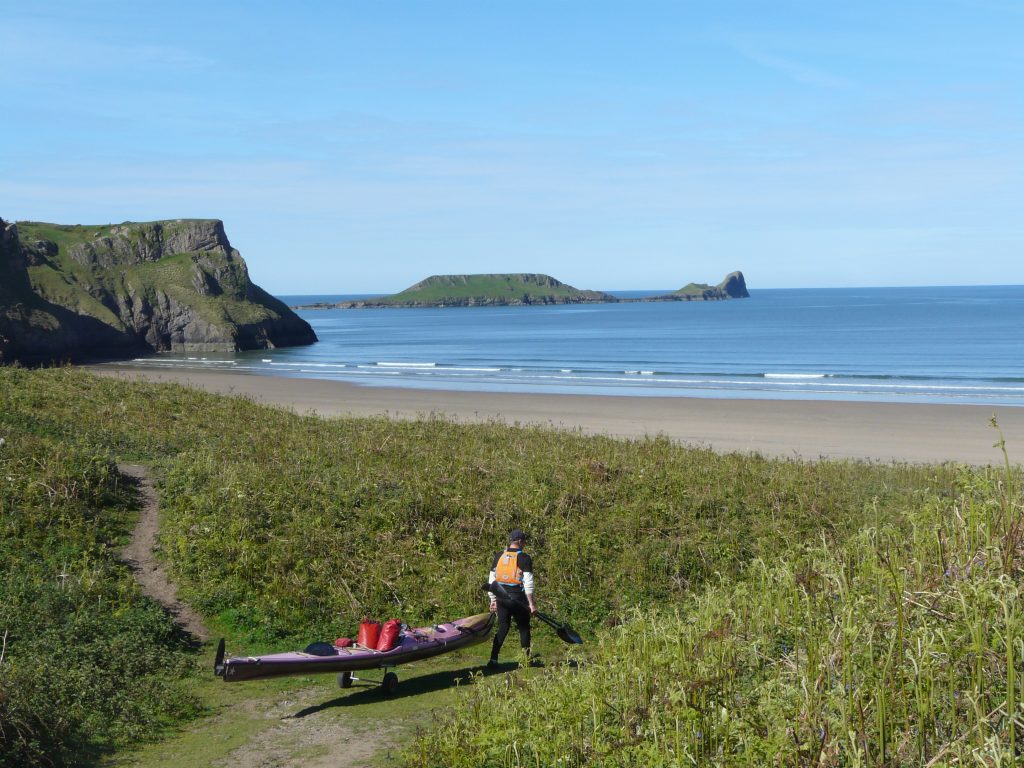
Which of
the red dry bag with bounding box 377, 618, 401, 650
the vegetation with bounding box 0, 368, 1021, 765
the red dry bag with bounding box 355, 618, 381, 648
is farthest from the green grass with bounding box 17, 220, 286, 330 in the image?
the red dry bag with bounding box 377, 618, 401, 650

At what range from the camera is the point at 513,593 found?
1205cm

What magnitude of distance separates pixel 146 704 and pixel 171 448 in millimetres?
11836

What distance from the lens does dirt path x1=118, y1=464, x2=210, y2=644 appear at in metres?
13.6

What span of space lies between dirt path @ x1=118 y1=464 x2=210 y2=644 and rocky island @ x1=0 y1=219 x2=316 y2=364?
61.0 meters

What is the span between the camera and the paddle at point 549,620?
12.0 meters

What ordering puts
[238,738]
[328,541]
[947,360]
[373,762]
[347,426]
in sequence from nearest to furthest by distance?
[373,762]
[238,738]
[328,541]
[347,426]
[947,360]

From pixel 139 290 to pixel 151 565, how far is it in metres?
88.4

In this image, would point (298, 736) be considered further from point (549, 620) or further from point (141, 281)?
point (141, 281)

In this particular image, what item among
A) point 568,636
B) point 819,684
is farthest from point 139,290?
point 819,684

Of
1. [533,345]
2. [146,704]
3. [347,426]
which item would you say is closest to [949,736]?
[146,704]

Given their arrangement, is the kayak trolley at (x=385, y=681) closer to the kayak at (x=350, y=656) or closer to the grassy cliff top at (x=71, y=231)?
the kayak at (x=350, y=656)

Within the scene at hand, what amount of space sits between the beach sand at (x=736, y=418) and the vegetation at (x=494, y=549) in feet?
25.2

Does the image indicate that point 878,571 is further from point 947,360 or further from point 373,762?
point 947,360

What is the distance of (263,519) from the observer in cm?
1623
